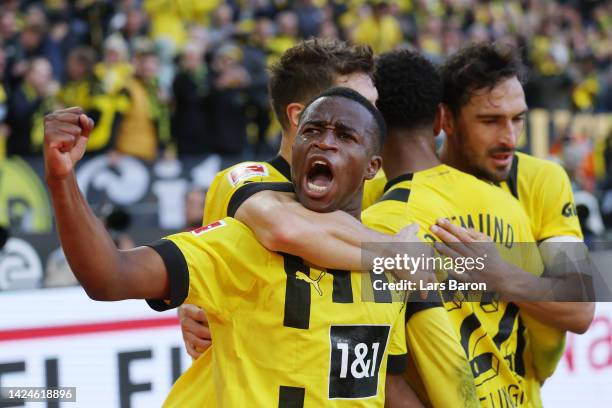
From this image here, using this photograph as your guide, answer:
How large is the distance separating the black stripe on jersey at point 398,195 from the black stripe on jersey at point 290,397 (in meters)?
0.95

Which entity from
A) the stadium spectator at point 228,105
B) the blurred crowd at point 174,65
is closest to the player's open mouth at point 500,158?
the blurred crowd at point 174,65

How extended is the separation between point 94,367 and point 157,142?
753 cm

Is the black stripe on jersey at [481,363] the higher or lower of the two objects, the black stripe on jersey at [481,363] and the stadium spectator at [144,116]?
the lower

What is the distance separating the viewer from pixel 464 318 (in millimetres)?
3434

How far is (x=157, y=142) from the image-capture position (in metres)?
11.6

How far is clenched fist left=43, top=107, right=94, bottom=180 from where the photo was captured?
2334 mm

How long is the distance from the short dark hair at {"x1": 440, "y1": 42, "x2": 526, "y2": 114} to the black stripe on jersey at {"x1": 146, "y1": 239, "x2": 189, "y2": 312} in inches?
64.5

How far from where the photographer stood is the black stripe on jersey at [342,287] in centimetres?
285

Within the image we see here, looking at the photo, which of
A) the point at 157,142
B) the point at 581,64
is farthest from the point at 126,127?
the point at 581,64

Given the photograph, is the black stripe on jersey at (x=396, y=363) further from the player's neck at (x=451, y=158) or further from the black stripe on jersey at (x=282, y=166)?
the player's neck at (x=451, y=158)

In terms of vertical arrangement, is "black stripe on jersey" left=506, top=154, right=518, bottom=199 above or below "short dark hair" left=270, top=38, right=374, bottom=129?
below

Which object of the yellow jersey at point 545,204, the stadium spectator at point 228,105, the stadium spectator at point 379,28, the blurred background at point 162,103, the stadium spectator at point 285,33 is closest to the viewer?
the yellow jersey at point 545,204

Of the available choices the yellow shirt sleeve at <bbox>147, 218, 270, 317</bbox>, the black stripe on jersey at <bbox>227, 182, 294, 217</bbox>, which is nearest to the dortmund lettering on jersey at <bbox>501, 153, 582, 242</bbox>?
the black stripe on jersey at <bbox>227, 182, 294, 217</bbox>

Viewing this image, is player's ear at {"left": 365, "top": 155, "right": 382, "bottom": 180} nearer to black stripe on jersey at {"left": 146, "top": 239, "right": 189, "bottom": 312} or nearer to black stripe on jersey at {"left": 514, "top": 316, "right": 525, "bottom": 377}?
black stripe on jersey at {"left": 146, "top": 239, "right": 189, "bottom": 312}
